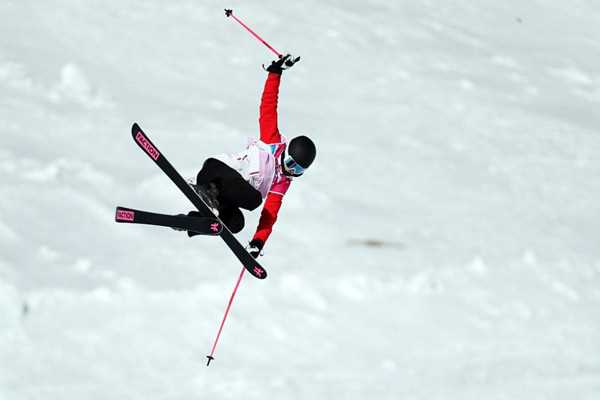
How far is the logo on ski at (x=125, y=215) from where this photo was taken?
635cm

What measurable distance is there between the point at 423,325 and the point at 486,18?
16946 millimetres

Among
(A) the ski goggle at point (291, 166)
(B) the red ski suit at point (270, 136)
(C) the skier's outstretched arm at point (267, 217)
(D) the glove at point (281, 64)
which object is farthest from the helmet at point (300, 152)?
(D) the glove at point (281, 64)

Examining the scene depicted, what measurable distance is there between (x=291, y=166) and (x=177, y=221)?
0.99m

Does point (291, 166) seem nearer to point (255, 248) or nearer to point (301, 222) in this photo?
→ point (255, 248)

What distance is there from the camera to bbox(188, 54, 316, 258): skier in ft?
22.5

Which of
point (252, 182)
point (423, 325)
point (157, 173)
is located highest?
point (252, 182)

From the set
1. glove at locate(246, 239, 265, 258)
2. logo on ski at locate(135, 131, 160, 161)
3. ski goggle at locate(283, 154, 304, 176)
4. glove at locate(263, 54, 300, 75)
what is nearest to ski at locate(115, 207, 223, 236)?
glove at locate(246, 239, 265, 258)

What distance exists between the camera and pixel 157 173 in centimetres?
2230

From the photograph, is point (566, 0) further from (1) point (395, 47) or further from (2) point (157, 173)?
(2) point (157, 173)

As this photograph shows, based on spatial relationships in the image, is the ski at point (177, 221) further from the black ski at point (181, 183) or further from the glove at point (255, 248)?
the glove at point (255, 248)

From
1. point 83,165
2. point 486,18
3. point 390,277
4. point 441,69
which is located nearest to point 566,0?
point 486,18

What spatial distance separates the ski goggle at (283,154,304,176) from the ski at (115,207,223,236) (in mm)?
691

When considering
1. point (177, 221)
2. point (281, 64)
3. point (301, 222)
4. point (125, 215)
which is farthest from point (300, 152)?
point (301, 222)

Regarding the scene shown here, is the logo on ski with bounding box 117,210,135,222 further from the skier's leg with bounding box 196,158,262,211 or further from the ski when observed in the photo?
the skier's leg with bounding box 196,158,262,211
